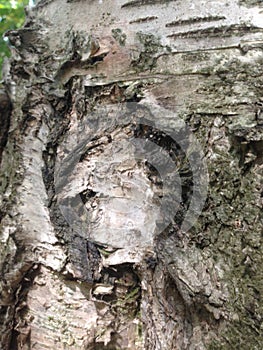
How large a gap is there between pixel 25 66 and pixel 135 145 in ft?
1.34

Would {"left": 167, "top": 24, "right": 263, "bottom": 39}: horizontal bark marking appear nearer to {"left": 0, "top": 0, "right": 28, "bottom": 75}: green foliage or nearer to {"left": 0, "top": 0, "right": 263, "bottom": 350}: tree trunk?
{"left": 0, "top": 0, "right": 263, "bottom": 350}: tree trunk

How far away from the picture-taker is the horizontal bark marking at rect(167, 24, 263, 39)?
2.53 feet

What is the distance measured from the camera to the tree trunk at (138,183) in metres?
0.67

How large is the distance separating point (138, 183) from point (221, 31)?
341 mm

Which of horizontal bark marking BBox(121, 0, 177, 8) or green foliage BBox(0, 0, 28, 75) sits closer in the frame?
horizontal bark marking BBox(121, 0, 177, 8)

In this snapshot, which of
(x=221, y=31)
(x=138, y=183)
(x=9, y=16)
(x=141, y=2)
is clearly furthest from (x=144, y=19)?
(x=9, y=16)

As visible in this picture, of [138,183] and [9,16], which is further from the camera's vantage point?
[9,16]

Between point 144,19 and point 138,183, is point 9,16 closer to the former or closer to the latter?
point 144,19

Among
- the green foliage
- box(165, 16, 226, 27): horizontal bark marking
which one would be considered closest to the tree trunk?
box(165, 16, 226, 27): horizontal bark marking

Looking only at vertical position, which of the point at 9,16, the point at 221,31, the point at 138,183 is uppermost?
the point at 221,31

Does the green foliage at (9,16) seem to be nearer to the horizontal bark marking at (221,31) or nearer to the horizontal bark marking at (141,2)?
the horizontal bark marking at (141,2)

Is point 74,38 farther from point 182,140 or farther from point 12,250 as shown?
point 12,250

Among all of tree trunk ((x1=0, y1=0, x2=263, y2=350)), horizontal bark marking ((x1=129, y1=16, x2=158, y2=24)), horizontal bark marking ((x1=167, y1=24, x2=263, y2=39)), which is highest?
horizontal bark marking ((x1=129, y1=16, x2=158, y2=24))

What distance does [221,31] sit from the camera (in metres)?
0.79
